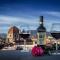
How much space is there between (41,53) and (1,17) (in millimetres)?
445

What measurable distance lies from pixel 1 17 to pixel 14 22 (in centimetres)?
12

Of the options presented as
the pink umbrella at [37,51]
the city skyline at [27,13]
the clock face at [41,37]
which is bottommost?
the pink umbrella at [37,51]

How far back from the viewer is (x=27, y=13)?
18.9 m

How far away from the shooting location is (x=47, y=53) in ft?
62.0

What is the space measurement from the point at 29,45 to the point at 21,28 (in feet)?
0.51

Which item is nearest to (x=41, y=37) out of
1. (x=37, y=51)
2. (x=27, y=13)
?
(x=37, y=51)

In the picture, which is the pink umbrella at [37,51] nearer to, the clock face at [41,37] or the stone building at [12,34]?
the clock face at [41,37]

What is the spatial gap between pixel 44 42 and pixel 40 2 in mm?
333

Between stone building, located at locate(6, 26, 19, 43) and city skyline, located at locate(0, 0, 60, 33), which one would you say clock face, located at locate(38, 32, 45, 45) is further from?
stone building, located at locate(6, 26, 19, 43)

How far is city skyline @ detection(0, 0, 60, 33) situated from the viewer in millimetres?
18875

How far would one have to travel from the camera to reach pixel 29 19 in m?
18.9

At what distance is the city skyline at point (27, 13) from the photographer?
1888cm

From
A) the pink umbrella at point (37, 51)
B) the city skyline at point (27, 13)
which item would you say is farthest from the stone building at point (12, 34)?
the pink umbrella at point (37, 51)

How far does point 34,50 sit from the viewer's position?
18.9 metres
